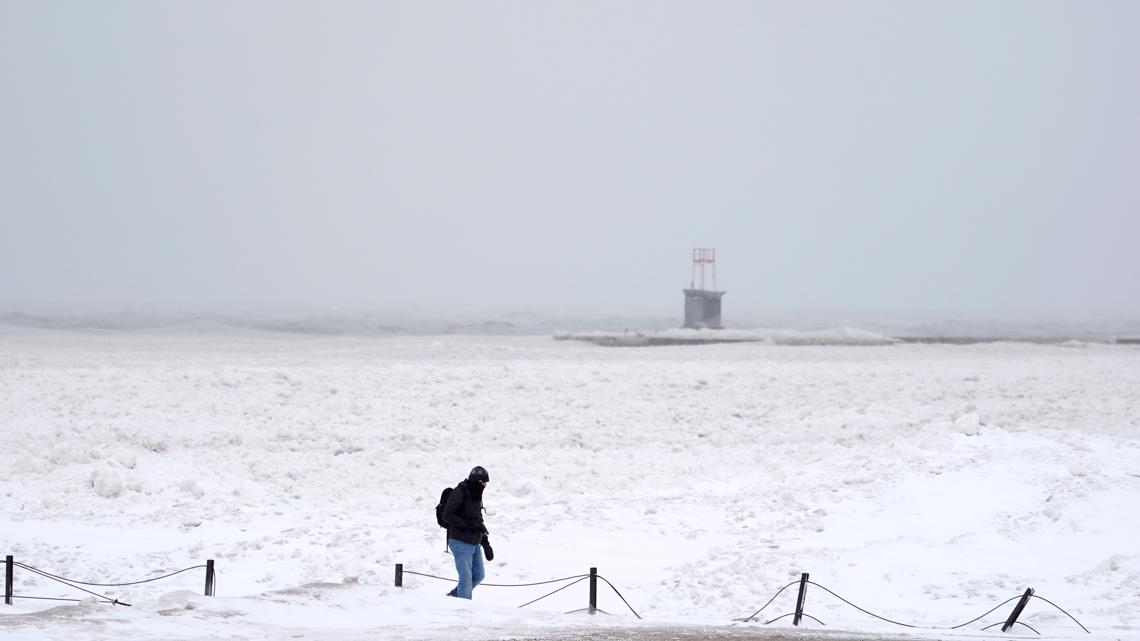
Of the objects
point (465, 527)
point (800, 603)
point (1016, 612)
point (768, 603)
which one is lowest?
point (768, 603)

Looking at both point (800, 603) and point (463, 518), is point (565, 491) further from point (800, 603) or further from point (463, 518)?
point (800, 603)

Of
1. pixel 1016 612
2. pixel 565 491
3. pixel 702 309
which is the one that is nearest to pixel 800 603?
pixel 1016 612

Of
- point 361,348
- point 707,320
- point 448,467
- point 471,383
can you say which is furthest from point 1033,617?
point 707,320

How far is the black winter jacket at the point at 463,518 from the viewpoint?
466 inches

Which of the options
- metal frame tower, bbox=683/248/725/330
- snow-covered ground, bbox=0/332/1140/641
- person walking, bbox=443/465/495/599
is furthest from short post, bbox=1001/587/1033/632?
metal frame tower, bbox=683/248/725/330

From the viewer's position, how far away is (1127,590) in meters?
11.7

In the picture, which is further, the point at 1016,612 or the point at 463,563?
the point at 463,563

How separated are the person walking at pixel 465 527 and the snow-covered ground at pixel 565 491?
2.53 ft

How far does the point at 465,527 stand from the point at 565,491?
7872mm

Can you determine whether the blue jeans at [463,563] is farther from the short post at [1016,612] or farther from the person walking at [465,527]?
the short post at [1016,612]

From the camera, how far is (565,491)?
19.6 m

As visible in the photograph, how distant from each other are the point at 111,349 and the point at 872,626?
3256 cm

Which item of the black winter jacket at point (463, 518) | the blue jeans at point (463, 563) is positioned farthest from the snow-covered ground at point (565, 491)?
the black winter jacket at point (463, 518)

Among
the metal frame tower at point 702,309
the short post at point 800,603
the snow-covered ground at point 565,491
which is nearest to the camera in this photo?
the short post at point 800,603
